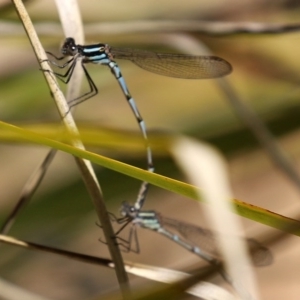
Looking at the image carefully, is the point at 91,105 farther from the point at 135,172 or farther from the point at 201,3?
the point at 135,172

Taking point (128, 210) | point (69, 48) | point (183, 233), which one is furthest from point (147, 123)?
point (69, 48)

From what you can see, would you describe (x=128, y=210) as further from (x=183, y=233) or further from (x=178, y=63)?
(x=178, y=63)

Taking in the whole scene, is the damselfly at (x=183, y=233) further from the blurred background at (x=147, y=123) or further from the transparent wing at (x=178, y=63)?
the transparent wing at (x=178, y=63)

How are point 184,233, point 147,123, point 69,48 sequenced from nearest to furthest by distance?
1. point 69,48
2. point 184,233
3. point 147,123

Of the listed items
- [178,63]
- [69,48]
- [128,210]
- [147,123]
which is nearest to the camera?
[69,48]

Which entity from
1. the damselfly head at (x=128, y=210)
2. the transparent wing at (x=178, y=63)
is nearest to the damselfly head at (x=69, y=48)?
the transparent wing at (x=178, y=63)

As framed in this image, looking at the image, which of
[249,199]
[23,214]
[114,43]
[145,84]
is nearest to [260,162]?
[249,199]

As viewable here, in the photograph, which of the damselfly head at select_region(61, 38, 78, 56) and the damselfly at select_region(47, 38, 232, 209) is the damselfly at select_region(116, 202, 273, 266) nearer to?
the damselfly at select_region(47, 38, 232, 209)
